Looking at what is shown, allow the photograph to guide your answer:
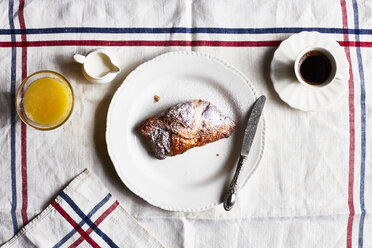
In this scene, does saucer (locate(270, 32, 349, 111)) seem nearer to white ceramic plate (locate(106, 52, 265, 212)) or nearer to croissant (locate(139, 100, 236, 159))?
white ceramic plate (locate(106, 52, 265, 212))

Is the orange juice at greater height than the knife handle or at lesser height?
greater

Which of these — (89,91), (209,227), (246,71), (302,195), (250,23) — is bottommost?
(209,227)

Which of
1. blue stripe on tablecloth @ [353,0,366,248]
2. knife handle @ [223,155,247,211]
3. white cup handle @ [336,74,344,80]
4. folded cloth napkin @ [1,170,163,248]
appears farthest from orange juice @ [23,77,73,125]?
blue stripe on tablecloth @ [353,0,366,248]

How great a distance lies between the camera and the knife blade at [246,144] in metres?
1.39

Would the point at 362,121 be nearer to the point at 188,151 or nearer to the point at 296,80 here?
the point at 296,80

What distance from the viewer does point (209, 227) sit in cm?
147

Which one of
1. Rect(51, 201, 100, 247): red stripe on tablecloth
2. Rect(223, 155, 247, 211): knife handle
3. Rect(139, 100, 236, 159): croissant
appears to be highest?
Rect(139, 100, 236, 159): croissant

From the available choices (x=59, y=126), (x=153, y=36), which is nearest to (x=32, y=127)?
(x=59, y=126)

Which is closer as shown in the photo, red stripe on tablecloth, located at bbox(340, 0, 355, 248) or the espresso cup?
the espresso cup

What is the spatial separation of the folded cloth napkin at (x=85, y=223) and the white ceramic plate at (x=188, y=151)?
0.12 metres

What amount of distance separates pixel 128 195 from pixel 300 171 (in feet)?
2.03

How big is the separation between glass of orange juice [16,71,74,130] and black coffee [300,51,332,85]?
2.64 ft

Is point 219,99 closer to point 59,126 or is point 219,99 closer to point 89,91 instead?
point 89,91

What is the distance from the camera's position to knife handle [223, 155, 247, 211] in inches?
54.8
